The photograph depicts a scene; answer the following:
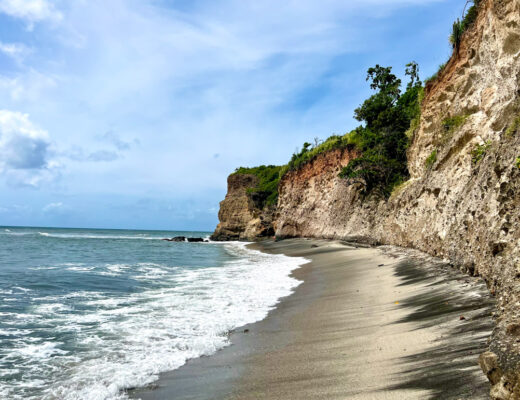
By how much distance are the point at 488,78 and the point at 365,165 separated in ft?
55.5

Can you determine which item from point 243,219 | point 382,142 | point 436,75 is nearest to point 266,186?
point 243,219

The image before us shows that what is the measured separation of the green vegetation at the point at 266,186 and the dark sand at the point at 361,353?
54.6 m

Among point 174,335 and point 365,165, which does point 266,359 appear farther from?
point 365,165

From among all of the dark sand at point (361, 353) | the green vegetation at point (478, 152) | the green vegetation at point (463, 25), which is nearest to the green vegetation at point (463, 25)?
the green vegetation at point (463, 25)

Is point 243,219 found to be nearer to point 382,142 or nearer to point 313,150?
point 313,150

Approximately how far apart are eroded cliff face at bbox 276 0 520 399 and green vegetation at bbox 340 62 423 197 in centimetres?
256

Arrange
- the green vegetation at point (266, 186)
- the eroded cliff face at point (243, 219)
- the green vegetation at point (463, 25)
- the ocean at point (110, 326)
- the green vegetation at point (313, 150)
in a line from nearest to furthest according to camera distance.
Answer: the ocean at point (110, 326) → the green vegetation at point (463, 25) → the green vegetation at point (313, 150) → the eroded cliff face at point (243, 219) → the green vegetation at point (266, 186)

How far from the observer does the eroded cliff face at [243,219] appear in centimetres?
6066

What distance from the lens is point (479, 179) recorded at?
8.75m

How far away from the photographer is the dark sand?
144 inches

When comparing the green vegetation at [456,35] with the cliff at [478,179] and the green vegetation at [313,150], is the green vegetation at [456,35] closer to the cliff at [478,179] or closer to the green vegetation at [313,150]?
the cliff at [478,179]

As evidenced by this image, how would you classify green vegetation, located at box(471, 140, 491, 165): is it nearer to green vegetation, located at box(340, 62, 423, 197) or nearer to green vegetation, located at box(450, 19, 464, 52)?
green vegetation, located at box(450, 19, 464, 52)

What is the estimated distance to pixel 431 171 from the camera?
15328 millimetres

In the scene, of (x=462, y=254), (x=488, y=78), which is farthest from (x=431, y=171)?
(x=462, y=254)
